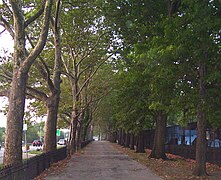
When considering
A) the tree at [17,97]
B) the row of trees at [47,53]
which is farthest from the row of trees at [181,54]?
the tree at [17,97]

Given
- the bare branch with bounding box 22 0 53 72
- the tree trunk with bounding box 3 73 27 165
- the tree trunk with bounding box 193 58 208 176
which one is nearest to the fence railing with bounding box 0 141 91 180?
the tree trunk with bounding box 3 73 27 165

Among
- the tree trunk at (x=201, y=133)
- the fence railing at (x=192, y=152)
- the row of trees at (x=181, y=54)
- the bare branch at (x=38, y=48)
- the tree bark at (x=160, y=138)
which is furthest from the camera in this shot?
the tree bark at (x=160, y=138)

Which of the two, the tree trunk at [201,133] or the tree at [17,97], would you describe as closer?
the tree at [17,97]

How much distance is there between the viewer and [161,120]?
24.5 m

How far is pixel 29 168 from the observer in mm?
12836

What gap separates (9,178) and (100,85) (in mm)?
26958

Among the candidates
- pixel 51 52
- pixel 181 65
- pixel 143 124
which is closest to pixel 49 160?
pixel 181 65

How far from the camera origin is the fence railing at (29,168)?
9809 mm

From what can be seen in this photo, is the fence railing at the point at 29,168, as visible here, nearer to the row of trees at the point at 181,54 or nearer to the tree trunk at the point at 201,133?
the row of trees at the point at 181,54

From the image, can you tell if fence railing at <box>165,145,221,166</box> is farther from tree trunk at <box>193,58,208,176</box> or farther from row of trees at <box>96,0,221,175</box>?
tree trunk at <box>193,58,208,176</box>

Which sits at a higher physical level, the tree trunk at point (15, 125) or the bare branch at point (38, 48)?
the bare branch at point (38, 48)

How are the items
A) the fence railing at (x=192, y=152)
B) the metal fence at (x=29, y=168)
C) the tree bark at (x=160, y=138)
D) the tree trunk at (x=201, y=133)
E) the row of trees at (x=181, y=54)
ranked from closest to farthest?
the metal fence at (x=29, y=168) → the row of trees at (x=181, y=54) → the tree trunk at (x=201, y=133) → the fence railing at (x=192, y=152) → the tree bark at (x=160, y=138)

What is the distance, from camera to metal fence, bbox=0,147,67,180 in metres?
9.79

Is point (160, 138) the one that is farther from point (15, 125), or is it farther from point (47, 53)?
point (15, 125)
